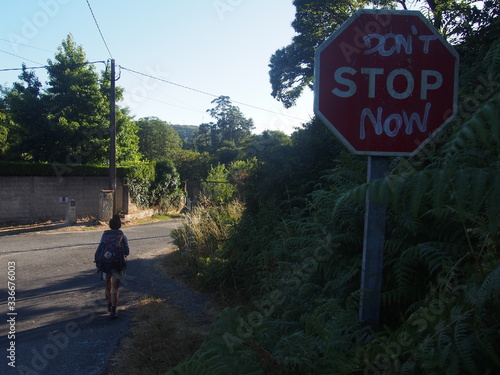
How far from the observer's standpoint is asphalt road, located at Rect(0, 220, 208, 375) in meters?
4.05

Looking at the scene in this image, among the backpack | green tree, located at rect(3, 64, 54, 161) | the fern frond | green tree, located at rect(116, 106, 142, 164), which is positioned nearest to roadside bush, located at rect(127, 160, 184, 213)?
green tree, located at rect(116, 106, 142, 164)

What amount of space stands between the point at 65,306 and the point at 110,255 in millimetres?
1084

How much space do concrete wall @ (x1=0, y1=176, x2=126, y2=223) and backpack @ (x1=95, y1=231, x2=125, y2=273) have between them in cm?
1245

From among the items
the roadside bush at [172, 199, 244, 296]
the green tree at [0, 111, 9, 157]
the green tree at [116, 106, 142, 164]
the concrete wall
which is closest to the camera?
the roadside bush at [172, 199, 244, 296]

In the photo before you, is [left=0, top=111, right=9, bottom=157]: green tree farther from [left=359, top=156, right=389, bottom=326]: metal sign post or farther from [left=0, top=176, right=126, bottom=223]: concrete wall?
[left=359, top=156, right=389, bottom=326]: metal sign post

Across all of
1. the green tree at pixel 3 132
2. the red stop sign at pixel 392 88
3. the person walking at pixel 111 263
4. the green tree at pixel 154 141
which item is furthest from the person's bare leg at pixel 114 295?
the green tree at pixel 154 141

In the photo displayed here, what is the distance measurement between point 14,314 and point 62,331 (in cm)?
106

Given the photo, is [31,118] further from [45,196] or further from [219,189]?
[219,189]

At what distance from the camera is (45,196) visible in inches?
664

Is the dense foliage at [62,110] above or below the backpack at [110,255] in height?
above

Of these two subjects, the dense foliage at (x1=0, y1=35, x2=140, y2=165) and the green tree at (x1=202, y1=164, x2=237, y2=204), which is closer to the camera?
the green tree at (x1=202, y1=164, x2=237, y2=204)

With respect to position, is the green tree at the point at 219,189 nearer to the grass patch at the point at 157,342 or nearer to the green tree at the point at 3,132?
the grass patch at the point at 157,342

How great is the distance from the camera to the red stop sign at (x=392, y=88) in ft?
5.56

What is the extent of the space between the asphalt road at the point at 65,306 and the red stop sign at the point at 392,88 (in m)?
3.51
